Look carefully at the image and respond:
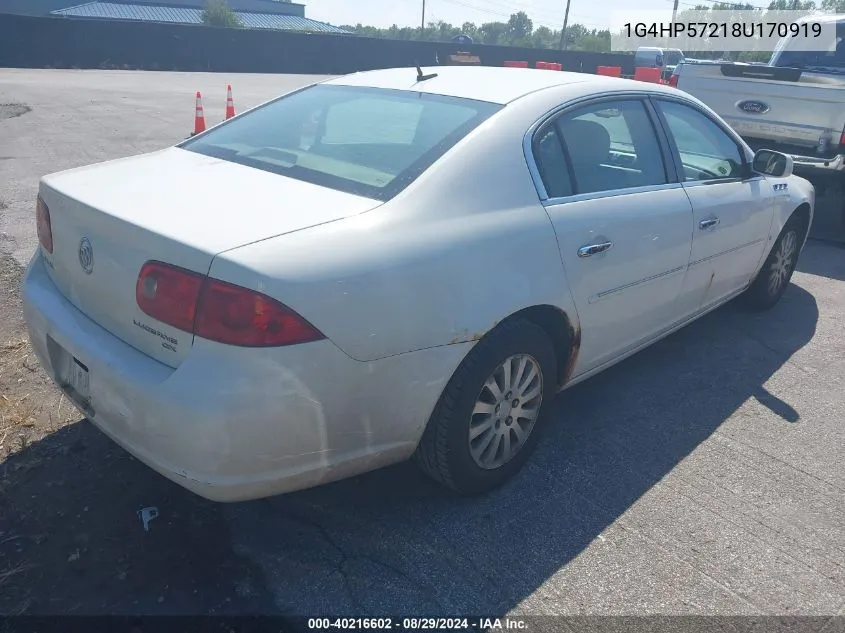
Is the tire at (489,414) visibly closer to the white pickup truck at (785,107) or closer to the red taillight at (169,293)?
the red taillight at (169,293)

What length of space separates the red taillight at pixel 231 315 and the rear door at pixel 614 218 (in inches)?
51.3

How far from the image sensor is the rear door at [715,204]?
13.0 ft

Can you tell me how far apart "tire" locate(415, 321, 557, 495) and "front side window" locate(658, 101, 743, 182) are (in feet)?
5.20

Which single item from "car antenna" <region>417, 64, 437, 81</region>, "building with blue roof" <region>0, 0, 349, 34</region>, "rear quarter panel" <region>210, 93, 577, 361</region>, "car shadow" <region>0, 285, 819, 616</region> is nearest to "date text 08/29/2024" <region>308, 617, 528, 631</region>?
"car shadow" <region>0, 285, 819, 616</region>

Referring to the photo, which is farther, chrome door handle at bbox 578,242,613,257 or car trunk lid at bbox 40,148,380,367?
chrome door handle at bbox 578,242,613,257

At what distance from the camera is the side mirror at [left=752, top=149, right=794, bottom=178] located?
179 inches

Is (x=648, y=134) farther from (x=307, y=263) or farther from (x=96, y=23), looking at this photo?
(x=96, y=23)

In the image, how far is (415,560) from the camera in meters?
2.68

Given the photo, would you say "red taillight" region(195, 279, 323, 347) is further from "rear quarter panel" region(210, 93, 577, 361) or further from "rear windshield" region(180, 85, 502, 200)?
"rear windshield" region(180, 85, 502, 200)

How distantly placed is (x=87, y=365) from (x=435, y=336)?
122 centimetres

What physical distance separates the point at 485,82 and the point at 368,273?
1.58m

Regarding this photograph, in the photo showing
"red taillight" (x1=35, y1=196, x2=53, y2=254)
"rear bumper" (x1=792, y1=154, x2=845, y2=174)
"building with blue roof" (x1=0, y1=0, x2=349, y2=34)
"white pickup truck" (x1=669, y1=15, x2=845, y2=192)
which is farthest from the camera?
"building with blue roof" (x1=0, y1=0, x2=349, y2=34)

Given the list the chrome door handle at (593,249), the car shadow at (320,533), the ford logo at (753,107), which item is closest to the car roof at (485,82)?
the chrome door handle at (593,249)

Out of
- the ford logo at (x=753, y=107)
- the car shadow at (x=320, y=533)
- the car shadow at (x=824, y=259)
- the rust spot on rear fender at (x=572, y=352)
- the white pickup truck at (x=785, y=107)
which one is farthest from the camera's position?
the ford logo at (x=753, y=107)
